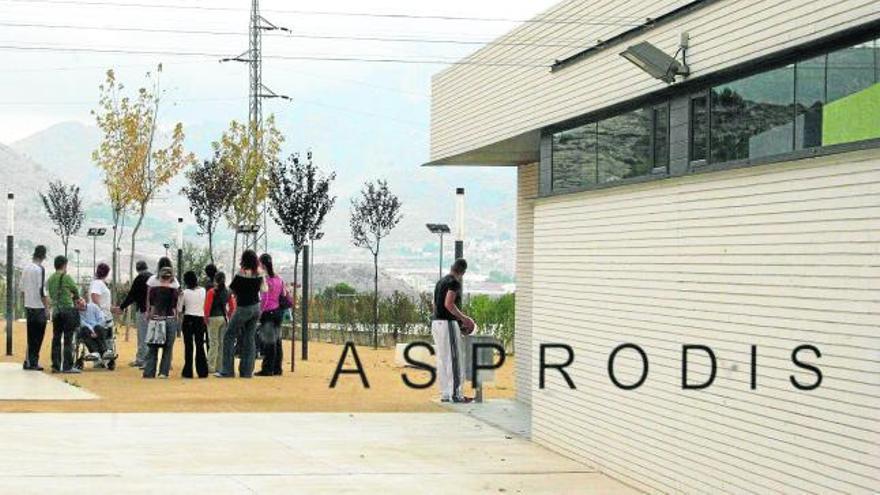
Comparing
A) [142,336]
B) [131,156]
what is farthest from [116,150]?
[142,336]

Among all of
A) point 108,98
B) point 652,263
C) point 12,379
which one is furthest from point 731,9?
point 108,98

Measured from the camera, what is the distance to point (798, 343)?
36.7 feet

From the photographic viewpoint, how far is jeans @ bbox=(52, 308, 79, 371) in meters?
24.0

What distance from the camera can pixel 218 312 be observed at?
24547 mm

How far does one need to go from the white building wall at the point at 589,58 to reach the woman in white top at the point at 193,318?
3.88m

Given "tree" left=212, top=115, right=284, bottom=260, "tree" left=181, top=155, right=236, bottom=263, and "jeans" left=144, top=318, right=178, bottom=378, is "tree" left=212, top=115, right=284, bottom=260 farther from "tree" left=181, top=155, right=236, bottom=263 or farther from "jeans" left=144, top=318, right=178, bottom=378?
"jeans" left=144, top=318, right=178, bottom=378

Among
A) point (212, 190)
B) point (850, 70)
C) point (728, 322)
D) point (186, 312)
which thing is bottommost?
point (186, 312)

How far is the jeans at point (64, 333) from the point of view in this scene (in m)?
24.0

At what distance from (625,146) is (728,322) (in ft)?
10.4

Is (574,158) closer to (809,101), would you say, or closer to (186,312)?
(809,101)

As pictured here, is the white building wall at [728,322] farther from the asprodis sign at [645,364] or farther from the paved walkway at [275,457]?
the paved walkway at [275,457]

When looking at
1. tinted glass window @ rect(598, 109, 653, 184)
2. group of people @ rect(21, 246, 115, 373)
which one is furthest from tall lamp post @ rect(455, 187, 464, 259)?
tinted glass window @ rect(598, 109, 653, 184)

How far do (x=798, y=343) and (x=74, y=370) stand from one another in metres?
15.7

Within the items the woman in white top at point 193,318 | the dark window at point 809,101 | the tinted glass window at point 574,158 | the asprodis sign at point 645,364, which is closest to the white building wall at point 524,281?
the asprodis sign at point 645,364
